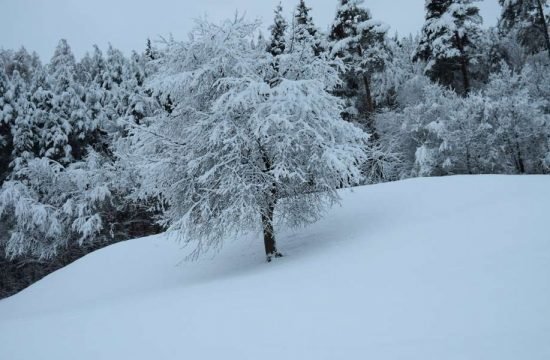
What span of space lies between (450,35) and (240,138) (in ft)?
55.2

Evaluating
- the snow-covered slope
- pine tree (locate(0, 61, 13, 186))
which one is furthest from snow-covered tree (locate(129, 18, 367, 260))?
pine tree (locate(0, 61, 13, 186))

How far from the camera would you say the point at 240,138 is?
930 centimetres

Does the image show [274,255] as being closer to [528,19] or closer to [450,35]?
[450,35]

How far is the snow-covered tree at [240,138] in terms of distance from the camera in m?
8.95

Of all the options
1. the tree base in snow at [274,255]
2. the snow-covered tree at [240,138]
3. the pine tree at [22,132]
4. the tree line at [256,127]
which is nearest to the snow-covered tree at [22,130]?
the pine tree at [22,132]

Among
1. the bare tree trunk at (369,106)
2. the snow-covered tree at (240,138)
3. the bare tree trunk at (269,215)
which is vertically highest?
the bare tree trunk at (369,106)

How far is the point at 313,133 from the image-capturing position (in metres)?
9.24

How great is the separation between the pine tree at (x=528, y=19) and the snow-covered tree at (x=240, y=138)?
46.1 feet

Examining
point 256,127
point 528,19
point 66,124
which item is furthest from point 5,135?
point 528,19

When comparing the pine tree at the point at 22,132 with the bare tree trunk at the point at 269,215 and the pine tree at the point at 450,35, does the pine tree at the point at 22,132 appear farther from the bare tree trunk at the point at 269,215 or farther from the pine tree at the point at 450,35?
the pine tree at the point at 450,35

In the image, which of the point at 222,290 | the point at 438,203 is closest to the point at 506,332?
the point at 222,290

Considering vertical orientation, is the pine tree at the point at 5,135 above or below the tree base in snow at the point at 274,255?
above

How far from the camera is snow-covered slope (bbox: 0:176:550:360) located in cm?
410

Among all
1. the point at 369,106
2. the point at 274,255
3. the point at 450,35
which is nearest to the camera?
the point at 274,255
